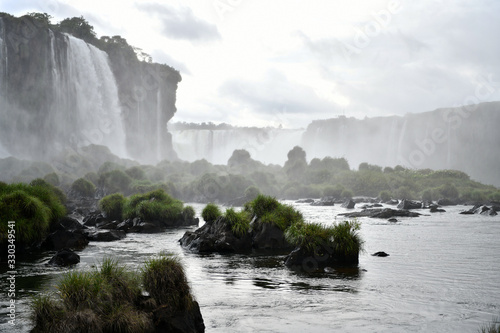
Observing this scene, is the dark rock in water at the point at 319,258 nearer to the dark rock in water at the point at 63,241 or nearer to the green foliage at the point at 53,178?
the dark rock in water at the point at 63,241

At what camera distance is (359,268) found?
18.1 meters

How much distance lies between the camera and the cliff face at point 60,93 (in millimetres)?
87562

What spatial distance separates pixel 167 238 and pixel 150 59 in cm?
12962

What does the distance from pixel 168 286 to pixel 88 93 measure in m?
102

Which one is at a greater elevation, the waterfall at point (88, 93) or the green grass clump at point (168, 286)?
the waterfall at point (88, 93)

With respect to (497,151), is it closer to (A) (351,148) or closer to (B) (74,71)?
(A) (351,148)

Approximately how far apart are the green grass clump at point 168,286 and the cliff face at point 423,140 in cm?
15371

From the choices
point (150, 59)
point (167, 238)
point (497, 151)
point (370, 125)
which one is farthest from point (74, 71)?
point (497, 151)

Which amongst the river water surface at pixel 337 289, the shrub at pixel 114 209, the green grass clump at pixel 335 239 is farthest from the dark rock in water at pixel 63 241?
the shrub at pixel 114 209

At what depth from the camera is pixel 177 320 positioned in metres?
9.29

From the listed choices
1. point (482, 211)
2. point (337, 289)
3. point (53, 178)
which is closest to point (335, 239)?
point (337, 289)

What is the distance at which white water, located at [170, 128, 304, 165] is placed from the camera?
157m

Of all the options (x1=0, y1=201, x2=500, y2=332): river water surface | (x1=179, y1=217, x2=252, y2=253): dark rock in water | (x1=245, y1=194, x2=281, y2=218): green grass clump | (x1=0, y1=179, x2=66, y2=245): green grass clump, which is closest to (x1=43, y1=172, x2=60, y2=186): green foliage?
(x1=0, y1=179, x2=66, y2=245): green grass clump

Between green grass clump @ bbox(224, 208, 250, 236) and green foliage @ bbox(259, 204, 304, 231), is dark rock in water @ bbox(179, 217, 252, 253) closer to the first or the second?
Answer: green grass clump @ bbox(224, 208, 250, 236)
